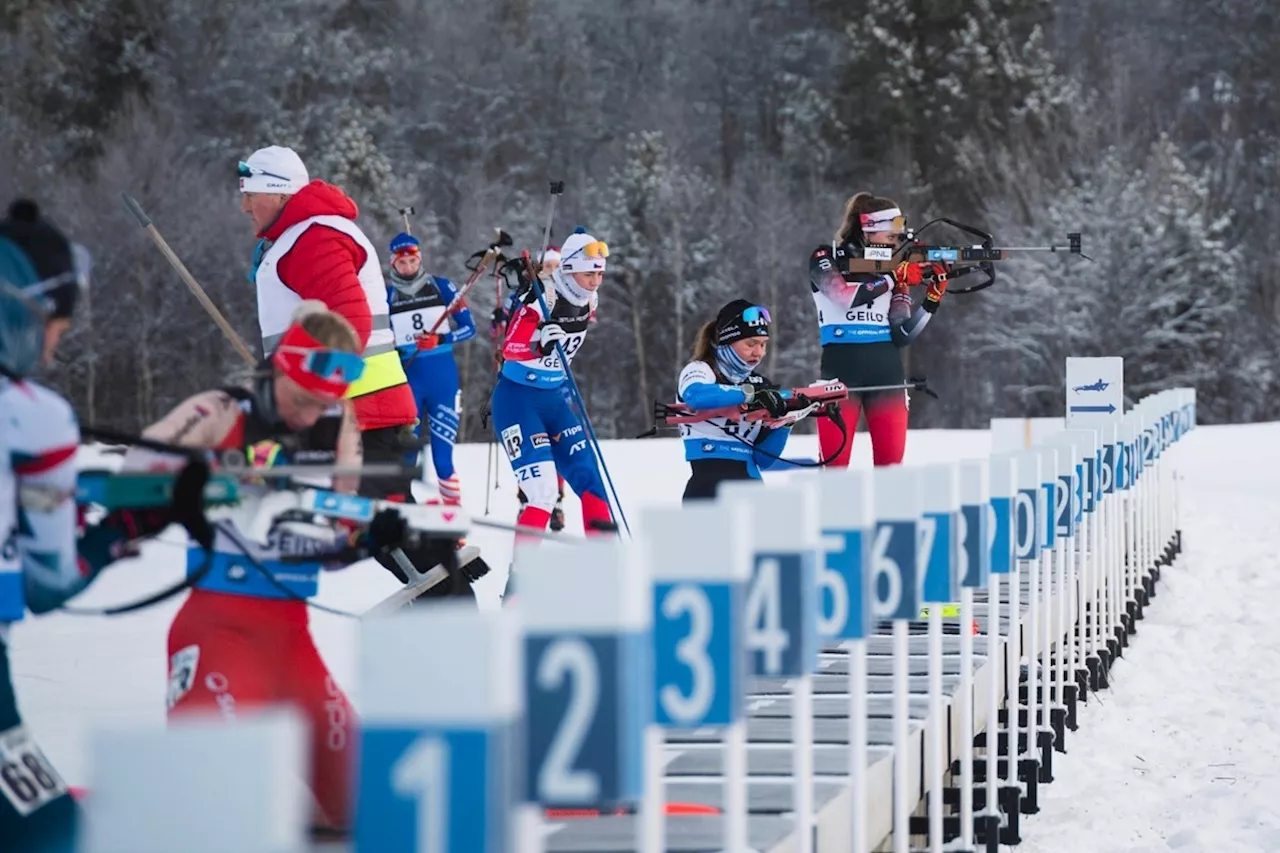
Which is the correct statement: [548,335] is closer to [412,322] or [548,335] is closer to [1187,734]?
[412,322]

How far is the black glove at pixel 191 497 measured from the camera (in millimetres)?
4059

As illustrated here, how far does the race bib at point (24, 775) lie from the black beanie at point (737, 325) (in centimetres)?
495

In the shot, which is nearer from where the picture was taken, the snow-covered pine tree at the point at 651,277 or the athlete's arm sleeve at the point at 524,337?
the athlete's arm sleeve at the point at 524,337

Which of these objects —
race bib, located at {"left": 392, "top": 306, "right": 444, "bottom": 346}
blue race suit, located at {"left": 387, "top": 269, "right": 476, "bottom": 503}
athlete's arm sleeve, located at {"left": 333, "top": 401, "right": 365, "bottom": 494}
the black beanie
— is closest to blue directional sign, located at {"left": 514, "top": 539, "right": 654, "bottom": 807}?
athlete's arm sleeve, located at {"left": 333, "top": 401, "right": 365, "bottom": 494}

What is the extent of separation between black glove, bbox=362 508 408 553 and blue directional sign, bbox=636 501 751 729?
3.82ft

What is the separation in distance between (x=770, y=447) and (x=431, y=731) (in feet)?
20.5

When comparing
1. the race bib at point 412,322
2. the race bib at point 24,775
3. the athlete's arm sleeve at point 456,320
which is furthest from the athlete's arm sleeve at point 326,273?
the athlete's arm sleeve at point 456,320

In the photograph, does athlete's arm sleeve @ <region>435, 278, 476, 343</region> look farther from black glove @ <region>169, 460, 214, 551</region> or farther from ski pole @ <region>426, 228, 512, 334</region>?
black glove @ <region>169, 460, 214, 551</region>

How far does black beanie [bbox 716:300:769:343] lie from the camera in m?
8.55

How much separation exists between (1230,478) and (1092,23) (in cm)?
2984

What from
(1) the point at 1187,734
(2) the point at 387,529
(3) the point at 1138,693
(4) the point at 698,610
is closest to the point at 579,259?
(3) the point at 1138,693

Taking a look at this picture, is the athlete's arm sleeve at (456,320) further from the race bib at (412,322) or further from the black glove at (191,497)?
the black glove at (191,497)

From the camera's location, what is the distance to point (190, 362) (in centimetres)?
3794

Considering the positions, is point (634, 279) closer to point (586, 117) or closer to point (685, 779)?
point (586, 117)
